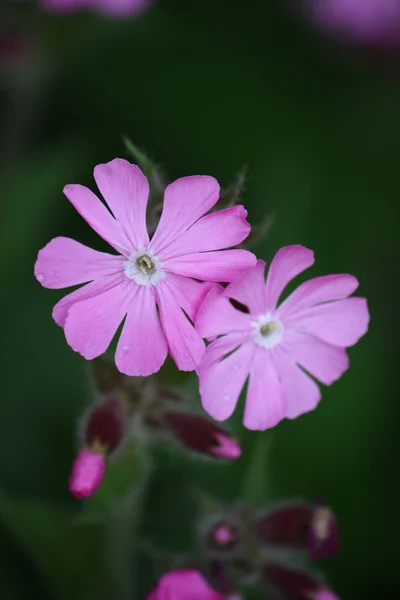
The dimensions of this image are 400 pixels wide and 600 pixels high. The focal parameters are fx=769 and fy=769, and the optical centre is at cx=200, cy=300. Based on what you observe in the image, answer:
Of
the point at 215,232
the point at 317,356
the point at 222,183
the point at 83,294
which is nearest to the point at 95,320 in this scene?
the point at 83,294

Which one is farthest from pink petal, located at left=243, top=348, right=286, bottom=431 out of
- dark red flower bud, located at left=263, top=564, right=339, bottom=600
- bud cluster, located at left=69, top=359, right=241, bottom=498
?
dark red flower bud, located at left=263, top=564, right=339, bottom=600

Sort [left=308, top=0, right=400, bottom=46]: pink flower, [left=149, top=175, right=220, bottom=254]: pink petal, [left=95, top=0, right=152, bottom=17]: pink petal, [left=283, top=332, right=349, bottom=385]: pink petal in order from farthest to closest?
[left=308, top=0, right=400, bottom=46]: pink flower < [left=95, top=0, right=152, bottom=17]: pink petal < [left=283, top=332, right=349, bottom=385]: pink petal < [left=149, top=175, right=220, bottom=254]: pink petal

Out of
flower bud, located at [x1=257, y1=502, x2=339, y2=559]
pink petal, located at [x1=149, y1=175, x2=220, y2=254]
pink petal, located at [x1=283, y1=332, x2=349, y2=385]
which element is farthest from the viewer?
flower bud, located at [x1=257, y1=502, x2=339, y2=559]

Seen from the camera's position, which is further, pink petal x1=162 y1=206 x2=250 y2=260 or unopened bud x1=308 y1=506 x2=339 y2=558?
unopened bud x1=308 y1=506 x2=339 y2=558

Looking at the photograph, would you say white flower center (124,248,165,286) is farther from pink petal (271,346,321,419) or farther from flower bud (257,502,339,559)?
flower bud (257,502,339,559)

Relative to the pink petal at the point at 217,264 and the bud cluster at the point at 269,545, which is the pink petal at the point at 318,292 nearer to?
the pink petal at the point at 217,264

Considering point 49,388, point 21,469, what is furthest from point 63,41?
point 21,469

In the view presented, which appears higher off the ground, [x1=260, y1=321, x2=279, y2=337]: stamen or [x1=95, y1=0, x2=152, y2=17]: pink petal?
[x1=95, y1=0, x2=152, y2=17]: pink petal
